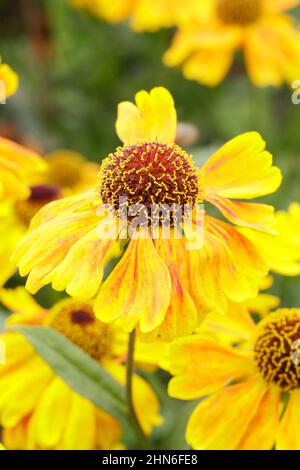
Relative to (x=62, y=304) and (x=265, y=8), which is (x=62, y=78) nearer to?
(x=265, y=8)

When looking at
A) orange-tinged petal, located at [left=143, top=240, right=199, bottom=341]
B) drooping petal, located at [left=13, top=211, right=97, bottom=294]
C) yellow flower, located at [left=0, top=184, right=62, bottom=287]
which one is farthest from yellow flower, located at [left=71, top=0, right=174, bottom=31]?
orange-tinged petal, located at [left=143, top=240, right=199, bottom=341]

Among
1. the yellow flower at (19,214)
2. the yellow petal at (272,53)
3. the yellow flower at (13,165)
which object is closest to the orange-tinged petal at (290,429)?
the yellow flower at (13,165)

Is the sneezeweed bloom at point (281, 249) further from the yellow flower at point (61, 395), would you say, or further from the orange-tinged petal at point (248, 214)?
the yellow flower at point (61, 395)

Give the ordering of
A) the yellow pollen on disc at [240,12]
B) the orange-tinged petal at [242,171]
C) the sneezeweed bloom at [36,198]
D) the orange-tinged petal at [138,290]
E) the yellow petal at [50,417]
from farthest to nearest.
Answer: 1. the yellow pollen on disc at [240,12]
2. the sneezeweed bloom at [36,198]
3. the yellow petal at [50,417]
4. the orange-tinged petal at [242,171]
5. the orange-tinged petal at [138,290]

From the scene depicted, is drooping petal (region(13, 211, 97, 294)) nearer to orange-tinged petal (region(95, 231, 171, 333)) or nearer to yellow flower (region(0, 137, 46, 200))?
orange-tinged petal (region(95, 231, 171, 333))

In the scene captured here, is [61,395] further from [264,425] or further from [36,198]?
[36,198]

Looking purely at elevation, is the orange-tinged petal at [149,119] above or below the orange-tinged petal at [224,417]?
above

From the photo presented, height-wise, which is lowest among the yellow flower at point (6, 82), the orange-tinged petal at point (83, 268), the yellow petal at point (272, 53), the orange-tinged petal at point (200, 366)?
the orange-tinged petal at point (200, 366)

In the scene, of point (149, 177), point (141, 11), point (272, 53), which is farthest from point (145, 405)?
point (141, 11)
